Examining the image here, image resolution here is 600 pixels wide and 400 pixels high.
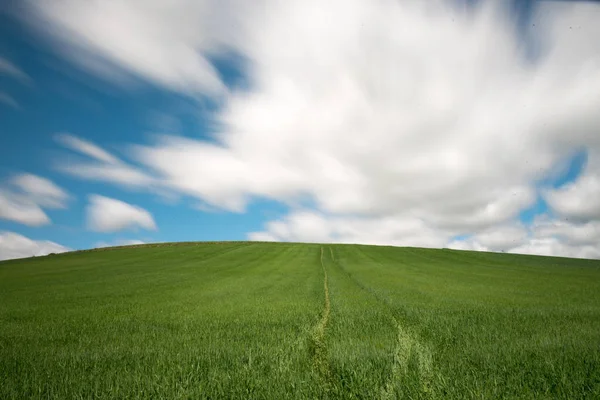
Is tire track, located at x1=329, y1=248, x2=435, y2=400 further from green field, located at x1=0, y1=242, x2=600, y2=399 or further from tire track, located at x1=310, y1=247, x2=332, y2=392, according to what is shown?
tire track, located at x1=310, y1=247, x2=332, y2=392

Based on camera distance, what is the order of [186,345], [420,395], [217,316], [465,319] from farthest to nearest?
[217,316]
[465,319]
[186,345]
[420,395]

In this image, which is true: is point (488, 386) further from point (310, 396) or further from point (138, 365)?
point (138, 365)

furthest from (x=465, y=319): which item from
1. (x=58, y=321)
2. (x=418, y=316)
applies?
(x=58, y=321)

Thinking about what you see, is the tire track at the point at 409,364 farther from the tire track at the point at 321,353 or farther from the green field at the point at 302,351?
the tire track at the point at 321,353

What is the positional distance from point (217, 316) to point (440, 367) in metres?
8.29

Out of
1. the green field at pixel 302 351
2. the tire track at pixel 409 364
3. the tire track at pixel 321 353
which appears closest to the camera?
the tire track at pixel 409 364

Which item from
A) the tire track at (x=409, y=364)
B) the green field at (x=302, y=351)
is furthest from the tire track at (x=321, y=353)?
the tire track at (x=409, y=364)

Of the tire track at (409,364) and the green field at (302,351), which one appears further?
the green field at (302,351)

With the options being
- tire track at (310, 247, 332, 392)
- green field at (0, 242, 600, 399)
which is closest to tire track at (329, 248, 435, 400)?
green field at (0, 242, 600, 399)

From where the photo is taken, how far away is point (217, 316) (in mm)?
11664

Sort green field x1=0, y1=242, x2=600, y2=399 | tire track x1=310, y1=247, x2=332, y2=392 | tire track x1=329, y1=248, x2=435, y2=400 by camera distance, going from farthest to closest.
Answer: tire track x1=310, y1=247, x2=332, y2=392, green field x1=0, y1=242, x2=600, y2=399, tire track x1=329, y1=248, x2=435, y2=400

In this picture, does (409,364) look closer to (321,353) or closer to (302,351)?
(321,353)

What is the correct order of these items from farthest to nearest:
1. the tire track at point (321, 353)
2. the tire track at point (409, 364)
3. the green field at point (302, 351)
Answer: the tire track at point (321, 353) < the green field at point (302, 351) < the tire track at point (409, 364)

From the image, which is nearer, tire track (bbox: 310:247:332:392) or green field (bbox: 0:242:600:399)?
green field (bbox: 0:242:600:399)
